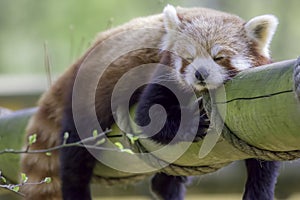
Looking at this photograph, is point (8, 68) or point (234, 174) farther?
point (8, 68)

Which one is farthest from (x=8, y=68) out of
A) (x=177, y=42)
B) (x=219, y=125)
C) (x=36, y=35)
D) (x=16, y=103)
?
(x=219, y=125)

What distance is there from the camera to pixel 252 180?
→ 11.1ft

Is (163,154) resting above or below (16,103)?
above

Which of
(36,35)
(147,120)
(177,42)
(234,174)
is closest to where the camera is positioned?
(147,120)

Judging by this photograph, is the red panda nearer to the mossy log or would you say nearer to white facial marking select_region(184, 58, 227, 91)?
white facial marking select_region(184, 58, 227, 91)

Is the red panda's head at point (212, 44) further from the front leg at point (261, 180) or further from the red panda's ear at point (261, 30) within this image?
the front leg at point (261, 180)

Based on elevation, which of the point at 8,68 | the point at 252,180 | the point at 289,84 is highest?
the point at 289,84

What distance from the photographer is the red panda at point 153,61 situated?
321 cm

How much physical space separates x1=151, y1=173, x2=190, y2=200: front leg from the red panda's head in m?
0.94

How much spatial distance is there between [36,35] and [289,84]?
443 inches

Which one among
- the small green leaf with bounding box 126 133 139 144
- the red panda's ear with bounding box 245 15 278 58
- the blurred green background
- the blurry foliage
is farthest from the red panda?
the blurry foliage

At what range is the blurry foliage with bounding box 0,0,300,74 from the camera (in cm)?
1208

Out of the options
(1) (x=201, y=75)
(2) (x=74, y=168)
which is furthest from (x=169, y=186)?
(1) (x=201, y=75)

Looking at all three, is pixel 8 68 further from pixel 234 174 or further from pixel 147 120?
pixel 147 120
